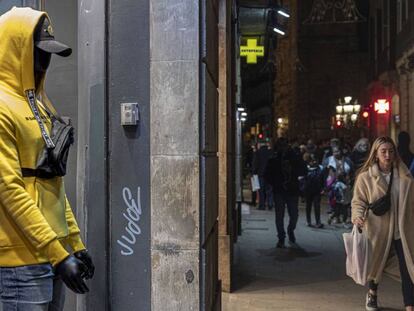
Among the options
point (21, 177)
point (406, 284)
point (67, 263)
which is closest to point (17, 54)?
point (21, 177)

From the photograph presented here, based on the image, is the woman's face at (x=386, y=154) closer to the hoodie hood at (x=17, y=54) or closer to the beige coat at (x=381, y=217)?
the beige coat at (x=381, y=217)

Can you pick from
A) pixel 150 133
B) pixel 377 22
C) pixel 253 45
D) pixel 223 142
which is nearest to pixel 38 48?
pixel 150 133

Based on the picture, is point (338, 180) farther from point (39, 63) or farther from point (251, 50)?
point (39, 63)

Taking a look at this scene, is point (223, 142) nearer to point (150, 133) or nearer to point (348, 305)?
point (348, 305)

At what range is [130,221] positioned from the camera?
14.6ft

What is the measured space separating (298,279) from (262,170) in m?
8.51

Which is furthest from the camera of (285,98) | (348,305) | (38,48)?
(285,98)

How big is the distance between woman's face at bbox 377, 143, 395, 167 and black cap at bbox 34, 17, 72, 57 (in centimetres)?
429

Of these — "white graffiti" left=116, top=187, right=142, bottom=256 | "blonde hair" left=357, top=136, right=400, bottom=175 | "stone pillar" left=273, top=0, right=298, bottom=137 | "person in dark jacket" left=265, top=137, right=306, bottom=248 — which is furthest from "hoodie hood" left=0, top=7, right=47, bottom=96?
"stone pillar" left=273, top=0, right=298, bottom=137

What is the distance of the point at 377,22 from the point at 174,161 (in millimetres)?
32401

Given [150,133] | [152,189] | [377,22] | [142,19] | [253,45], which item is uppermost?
[377,22]

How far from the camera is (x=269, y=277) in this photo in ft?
28.2

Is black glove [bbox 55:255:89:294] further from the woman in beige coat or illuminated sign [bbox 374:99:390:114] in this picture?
illuminated sign [bbox 374:99:390:114]

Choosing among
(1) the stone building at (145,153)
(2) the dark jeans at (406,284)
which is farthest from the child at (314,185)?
(1) the stone building at (145,153)
